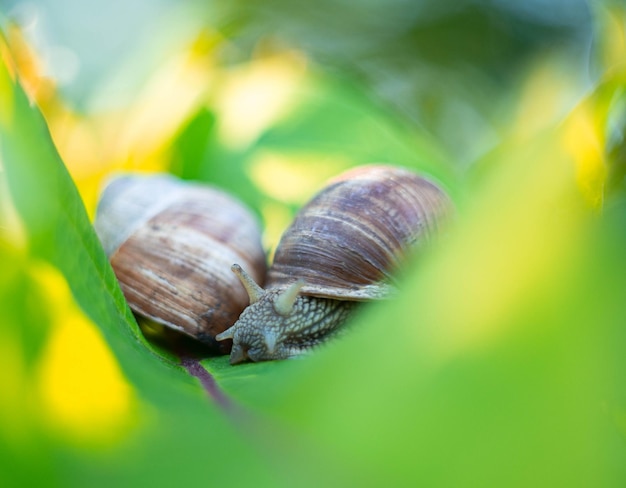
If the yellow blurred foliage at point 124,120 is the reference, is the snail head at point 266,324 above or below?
below

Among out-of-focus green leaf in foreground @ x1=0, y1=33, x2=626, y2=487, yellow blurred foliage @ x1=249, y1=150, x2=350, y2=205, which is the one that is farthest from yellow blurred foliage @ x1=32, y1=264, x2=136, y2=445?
yellow blurred foliage @ x1=249, y1=150, x2=350, y2=205

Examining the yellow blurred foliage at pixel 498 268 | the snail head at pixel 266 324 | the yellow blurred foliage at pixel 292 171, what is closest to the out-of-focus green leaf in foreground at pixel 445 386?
the yellow blurred foliage at pixel 498 268

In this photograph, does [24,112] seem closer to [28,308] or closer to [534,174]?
[28,308]

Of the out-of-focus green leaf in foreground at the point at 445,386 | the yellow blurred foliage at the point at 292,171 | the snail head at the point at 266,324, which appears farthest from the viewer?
the yellow blurred foliage at the point at 292,171

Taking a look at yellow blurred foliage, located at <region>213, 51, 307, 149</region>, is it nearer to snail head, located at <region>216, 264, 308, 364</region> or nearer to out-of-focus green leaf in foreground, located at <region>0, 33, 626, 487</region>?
snail head, located at <region>216, 264, 308, 364</region>

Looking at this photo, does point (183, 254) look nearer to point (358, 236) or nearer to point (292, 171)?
point (358, 236)

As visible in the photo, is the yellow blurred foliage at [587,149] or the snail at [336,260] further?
the snail at [336,260]

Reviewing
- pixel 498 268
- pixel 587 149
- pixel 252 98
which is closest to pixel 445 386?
pixel 498 268

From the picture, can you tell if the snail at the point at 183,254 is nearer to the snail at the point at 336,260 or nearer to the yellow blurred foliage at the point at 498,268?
the snail at the point at 336,260
